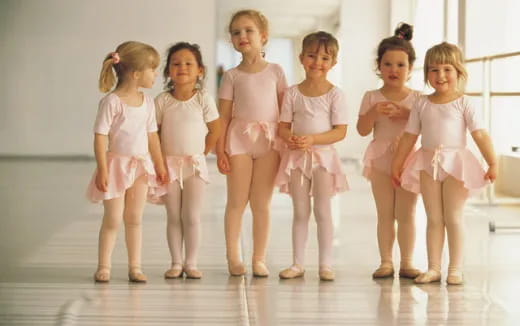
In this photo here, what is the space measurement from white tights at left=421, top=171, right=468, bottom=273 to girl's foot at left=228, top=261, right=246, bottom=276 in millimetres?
732

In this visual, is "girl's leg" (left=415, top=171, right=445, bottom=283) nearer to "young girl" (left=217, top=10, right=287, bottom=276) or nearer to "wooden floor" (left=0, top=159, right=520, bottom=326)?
"wooden floor" (left=0, top=159, right=520, bottom=326)

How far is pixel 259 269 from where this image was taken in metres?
3.90

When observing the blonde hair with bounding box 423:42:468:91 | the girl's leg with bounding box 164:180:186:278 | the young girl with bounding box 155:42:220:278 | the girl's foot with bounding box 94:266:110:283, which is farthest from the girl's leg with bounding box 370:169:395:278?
the girl's foot with bounding box 94:266:110:283

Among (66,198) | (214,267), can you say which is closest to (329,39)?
(214,267)

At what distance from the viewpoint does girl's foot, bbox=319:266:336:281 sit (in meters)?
3.83

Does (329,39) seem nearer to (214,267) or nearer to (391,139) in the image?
(391,139)

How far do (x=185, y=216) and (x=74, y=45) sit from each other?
8.43 m

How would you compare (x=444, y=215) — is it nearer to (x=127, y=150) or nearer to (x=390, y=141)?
(x=390, y=141)

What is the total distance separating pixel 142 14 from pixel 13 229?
6683 mm

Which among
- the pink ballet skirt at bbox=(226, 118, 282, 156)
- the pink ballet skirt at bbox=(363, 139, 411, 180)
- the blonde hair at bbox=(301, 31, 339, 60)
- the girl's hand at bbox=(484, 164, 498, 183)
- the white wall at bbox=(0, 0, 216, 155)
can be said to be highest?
the white wall at bbox=(0, 0, 216, 155)

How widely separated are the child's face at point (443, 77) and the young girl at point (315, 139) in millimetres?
354

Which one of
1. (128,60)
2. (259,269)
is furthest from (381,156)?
(128,60)

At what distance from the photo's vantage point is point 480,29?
7375 mm

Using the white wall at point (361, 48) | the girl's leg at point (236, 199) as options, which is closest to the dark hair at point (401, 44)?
the girl's leg at point (236, 199)
